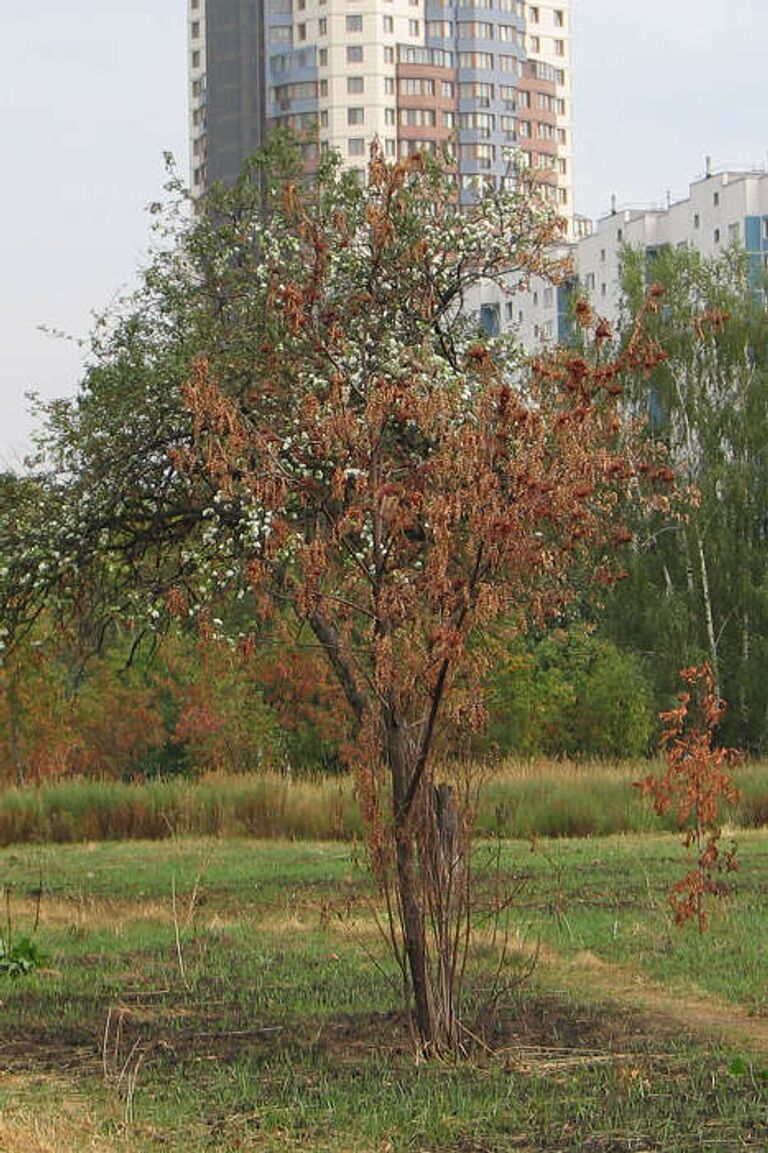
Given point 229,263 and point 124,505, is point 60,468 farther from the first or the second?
point 229,263

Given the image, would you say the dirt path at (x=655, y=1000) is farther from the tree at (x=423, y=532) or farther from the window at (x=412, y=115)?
the window at (x=412, y=115)

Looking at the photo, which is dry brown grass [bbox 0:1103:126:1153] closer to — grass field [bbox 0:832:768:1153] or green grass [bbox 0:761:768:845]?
grass field [bbox 0:832:768:1153]

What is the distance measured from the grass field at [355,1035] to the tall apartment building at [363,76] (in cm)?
10199

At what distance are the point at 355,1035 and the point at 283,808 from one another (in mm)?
15528

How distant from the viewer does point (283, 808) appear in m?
25.3

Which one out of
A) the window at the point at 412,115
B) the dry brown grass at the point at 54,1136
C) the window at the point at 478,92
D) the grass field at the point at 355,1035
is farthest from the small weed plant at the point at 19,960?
the window at the point at 478,92

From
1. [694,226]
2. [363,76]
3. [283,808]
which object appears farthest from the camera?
[363,76]

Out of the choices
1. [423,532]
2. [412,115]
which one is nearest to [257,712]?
[423,532]

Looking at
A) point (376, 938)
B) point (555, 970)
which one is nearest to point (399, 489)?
point (555, 970)

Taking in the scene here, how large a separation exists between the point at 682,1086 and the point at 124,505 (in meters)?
8.90

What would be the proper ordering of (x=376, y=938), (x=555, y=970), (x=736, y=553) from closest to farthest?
(x=555, y=970) < (x=376, y=938) < (x=736, y=553)

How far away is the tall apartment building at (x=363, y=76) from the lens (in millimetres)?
117062

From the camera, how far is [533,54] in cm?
13275

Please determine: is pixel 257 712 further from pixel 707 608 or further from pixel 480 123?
pixel 480 123
